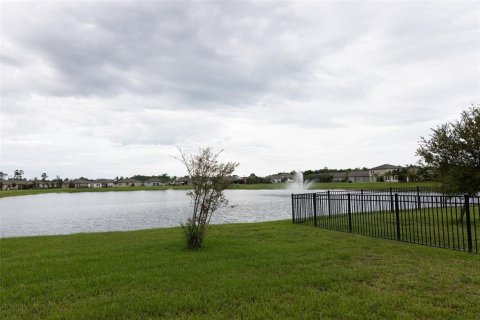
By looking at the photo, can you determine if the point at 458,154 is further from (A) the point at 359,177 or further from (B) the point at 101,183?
(B) the point at 101,183

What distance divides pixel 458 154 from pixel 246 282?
11.7 m

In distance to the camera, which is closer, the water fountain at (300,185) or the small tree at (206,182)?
the small tree at (206,182)

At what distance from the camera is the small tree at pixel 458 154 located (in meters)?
13.1

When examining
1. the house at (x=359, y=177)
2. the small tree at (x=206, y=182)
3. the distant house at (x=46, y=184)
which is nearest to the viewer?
the small tree at (x=206, y=182)

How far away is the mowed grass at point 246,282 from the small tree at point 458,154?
5868mm

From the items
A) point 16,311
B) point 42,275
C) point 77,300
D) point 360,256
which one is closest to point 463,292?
point 360,256

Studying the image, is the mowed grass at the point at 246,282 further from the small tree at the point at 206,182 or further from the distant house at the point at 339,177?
the distant house at the point at 339,177

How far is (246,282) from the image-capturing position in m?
5.82

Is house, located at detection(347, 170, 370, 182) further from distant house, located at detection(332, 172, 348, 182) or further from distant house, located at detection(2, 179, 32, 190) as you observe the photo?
distant house, located at detection(2, 179, 32, 190)

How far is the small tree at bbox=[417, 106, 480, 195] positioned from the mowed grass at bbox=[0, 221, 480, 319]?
231 inches

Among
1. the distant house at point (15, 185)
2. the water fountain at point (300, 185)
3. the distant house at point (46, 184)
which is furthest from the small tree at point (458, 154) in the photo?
the distant house at point (46, 184)

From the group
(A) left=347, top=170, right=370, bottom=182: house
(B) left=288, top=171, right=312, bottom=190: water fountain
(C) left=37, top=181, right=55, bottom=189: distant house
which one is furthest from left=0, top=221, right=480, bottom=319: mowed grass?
(C) left=37, top=181, right=55, bottom=189: distant house

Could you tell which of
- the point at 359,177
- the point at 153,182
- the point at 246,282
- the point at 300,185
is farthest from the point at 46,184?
the point at 246,282

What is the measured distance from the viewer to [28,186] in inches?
5463
